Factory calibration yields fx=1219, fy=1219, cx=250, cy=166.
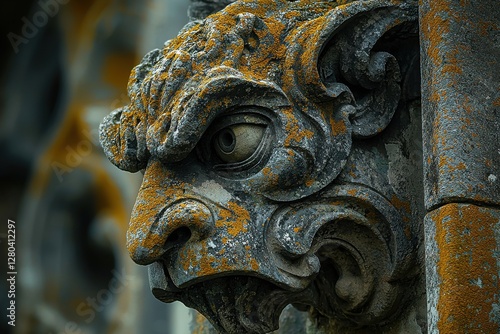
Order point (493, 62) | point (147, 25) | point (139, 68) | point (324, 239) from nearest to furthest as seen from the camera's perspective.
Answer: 1. point (493, 62)
2. point (324, 239)
3. point (139, 68)
4. point (147, 25)

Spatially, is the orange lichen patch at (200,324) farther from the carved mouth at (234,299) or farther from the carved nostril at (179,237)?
the carved nostril at (179,237)

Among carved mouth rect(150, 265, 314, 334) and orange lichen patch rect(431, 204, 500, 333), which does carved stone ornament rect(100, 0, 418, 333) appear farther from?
orange lichen patch rect(431, 204, 500, 333)

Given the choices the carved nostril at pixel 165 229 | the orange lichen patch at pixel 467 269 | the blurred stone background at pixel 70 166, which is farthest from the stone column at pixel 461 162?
the blurred stone background at pixel 70 166

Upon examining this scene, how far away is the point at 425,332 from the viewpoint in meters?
2.42

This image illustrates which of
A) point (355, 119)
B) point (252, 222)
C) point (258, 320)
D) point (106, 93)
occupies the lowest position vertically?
point (258, 320)

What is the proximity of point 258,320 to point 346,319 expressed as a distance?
0.91ft

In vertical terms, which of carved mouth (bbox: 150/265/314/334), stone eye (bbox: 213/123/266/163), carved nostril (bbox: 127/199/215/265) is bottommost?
carved mouth (bbox: 150/265/314/334)

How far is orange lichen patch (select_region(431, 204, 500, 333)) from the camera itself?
207 cm

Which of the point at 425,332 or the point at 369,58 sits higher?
the point at 369,58

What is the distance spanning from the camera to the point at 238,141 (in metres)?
2.35

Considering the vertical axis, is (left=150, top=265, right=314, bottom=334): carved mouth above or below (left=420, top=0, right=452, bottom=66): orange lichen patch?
below

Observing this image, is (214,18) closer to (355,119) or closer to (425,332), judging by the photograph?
(355,119)

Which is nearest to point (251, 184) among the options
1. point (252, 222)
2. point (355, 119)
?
point (252, 222)

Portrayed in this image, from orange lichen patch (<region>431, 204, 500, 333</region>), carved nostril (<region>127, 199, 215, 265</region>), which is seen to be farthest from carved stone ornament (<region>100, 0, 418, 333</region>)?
orange lichen patch (<region>431, 204, 500, 333</region>)
